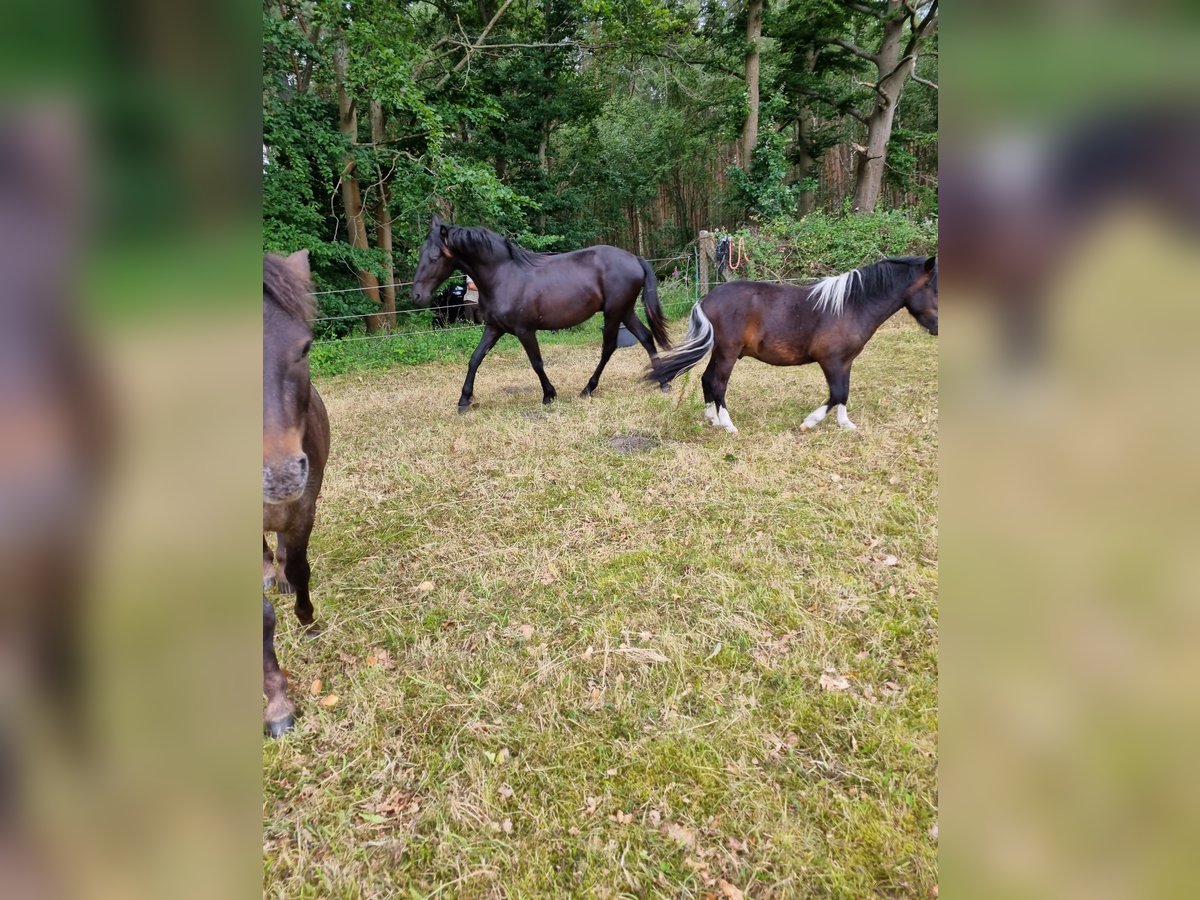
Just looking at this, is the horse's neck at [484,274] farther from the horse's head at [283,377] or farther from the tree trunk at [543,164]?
the tree trunk at [543,164]

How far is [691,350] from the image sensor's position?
4758 millimetres

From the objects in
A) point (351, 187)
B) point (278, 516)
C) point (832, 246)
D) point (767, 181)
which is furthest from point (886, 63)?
point (278, 516)

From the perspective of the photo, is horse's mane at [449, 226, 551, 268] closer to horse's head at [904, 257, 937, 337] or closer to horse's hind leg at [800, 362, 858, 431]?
horse's hind leg at [800, 362, 858, 431]

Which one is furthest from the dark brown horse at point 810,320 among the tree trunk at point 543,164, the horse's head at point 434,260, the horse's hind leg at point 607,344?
the tree trunk at point 543,164

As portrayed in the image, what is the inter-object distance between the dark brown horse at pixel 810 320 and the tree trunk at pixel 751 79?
10672 millimetres

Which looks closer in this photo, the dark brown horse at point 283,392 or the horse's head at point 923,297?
the dark brown horse at point 283,392

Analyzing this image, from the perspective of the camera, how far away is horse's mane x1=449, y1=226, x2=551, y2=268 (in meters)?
5.78

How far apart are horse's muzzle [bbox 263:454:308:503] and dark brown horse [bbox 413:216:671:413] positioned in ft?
14.2

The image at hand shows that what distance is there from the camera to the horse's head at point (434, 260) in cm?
582

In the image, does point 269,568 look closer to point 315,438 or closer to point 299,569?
point 299,569
